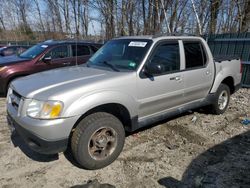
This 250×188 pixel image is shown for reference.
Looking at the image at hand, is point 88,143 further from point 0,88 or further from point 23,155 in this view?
point 0,88

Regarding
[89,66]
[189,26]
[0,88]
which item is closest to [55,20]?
[189,26]

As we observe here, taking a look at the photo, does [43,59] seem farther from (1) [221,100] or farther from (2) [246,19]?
(2) [246,19]

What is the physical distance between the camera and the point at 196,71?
14.3ft

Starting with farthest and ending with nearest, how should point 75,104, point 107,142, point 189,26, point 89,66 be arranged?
1. point 189,26
2. point 89,66
3. point 107,142
4. point 75,104

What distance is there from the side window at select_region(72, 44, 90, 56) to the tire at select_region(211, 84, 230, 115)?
15.1ft

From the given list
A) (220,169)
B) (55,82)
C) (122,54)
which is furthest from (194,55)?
(55,82)

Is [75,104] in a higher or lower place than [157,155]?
higher

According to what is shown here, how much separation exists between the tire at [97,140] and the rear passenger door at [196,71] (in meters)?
1.71

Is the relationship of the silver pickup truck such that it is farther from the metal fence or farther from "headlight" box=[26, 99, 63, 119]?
the metal fence

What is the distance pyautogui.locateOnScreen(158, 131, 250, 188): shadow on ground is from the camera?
2947 millimetres

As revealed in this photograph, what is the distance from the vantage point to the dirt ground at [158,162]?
118 inches

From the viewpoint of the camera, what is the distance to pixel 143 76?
11.5 ft

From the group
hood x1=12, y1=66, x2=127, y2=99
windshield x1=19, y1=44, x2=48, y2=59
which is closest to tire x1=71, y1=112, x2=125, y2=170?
hood x1=12, y1=66, x2=127, y2=99

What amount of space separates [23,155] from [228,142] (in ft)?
11.5
